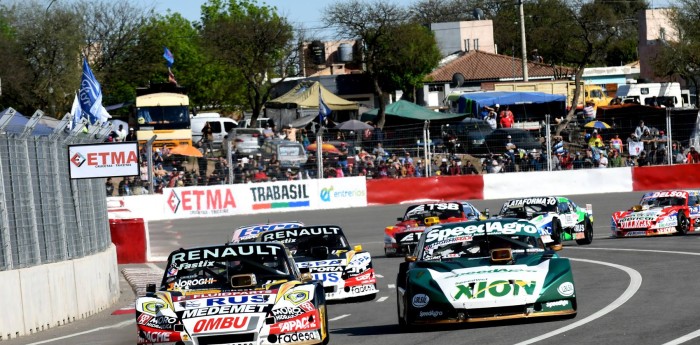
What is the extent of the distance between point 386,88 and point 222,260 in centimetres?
6721

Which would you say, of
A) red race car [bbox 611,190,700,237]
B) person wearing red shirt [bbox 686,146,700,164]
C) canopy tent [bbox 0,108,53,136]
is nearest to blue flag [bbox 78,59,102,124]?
canopy tent [bbox 0,108,53,136]

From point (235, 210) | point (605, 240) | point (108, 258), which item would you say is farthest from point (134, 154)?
point (235, 210)

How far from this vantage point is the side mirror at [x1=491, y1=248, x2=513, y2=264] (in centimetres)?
1332

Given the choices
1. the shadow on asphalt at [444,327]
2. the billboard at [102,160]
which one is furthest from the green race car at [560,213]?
the shadow on asphalt at [444,327]

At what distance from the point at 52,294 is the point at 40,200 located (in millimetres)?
1372

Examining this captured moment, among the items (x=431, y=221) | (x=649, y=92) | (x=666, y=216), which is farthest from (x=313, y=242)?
(x=649, y=92)

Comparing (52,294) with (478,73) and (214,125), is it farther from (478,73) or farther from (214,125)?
(478,73)

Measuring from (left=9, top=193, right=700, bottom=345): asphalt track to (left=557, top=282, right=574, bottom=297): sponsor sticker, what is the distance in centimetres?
29

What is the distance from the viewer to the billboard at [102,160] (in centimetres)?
1950

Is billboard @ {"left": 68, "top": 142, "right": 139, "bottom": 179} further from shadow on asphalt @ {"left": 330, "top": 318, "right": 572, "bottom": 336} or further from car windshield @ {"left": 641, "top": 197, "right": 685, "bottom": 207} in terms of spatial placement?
car windshield @ {"left": 641, "top": 197, "right": 685, "bottom": 207}

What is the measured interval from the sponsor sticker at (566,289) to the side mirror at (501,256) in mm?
779

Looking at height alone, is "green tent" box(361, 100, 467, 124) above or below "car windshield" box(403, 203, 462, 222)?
above

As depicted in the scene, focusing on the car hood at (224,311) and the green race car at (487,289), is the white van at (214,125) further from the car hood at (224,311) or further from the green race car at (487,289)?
the car hood at (224,311)

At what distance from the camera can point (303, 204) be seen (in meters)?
40.8
